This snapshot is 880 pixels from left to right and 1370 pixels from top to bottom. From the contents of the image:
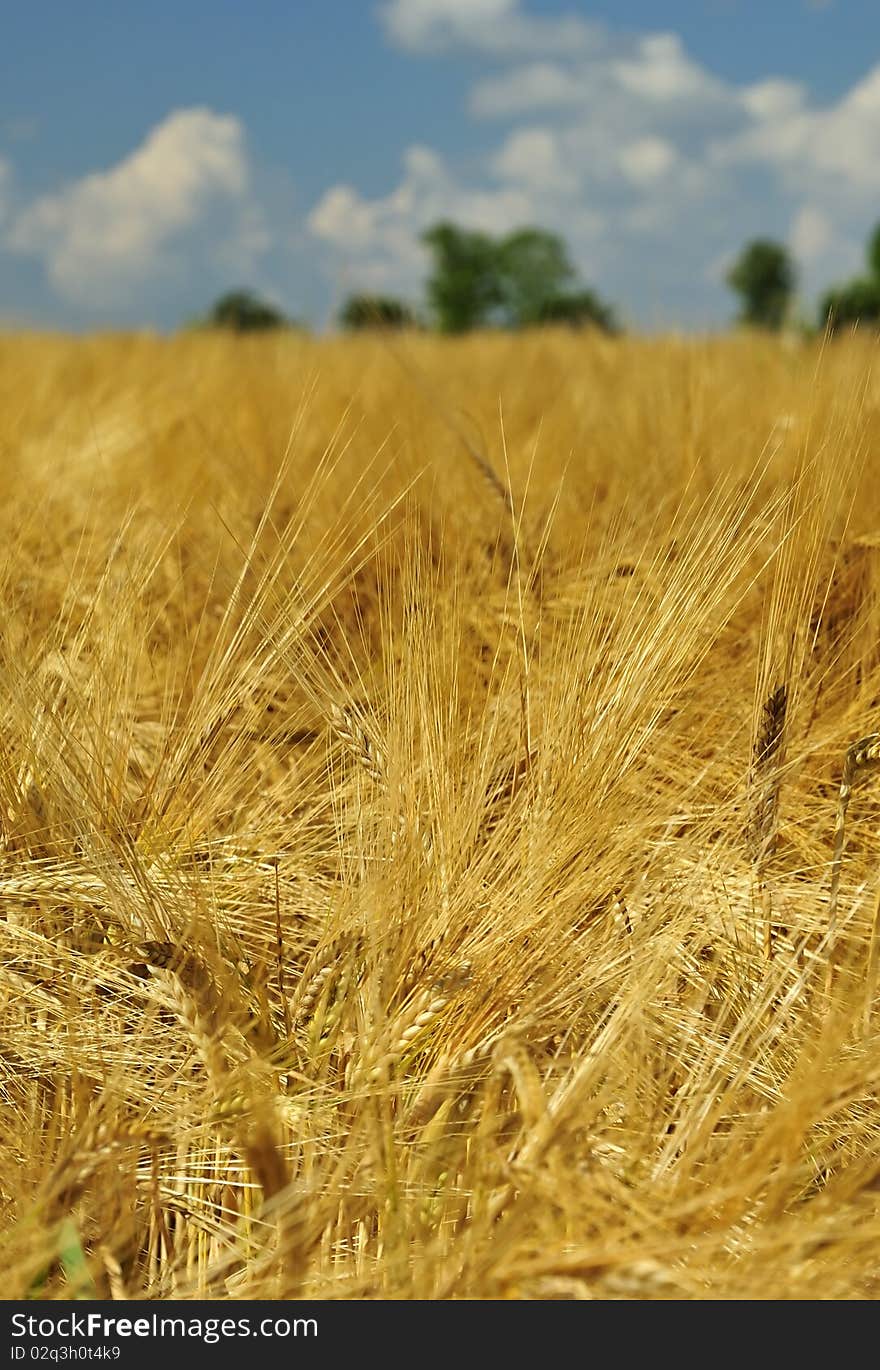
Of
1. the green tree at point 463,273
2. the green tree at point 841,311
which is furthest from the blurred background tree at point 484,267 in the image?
the green tree at point 841,311

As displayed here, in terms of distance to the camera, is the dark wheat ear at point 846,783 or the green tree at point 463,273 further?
the green tree at point 463,273

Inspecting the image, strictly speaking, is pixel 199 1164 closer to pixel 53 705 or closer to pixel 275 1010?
pixel 275 1010

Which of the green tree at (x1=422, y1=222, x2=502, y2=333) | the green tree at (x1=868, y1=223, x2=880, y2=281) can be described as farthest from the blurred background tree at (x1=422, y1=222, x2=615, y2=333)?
the green tree at (x1=868, y1=223, x2=880, y2=281)

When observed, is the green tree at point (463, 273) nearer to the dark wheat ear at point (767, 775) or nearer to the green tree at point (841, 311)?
the green tree at point (841, 311)

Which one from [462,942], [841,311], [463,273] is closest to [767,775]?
[462,942]

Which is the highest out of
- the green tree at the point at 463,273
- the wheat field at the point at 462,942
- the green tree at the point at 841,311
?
the green tree at the point at 463,273

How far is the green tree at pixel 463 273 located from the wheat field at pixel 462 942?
91.3 ft

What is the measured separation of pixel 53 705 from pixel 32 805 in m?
0.09

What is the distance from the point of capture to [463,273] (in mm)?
29109

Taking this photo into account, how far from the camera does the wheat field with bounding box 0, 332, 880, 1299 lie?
0.69m

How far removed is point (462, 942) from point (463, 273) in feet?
98.9

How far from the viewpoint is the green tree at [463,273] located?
95.0 ft

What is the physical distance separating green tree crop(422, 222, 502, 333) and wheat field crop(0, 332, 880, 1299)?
27.8 meters
